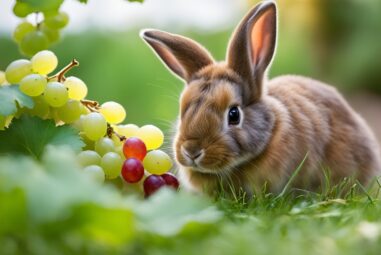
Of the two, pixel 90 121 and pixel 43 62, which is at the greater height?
pixel 43 62

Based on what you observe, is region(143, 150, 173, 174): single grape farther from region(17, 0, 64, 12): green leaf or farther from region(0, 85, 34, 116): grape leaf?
region(17, 0, 64, 12): green leaf

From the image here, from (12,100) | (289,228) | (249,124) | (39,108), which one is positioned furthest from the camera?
(249,124)

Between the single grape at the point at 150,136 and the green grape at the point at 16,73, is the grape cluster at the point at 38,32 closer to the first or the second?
the green grape at the point at 16,73

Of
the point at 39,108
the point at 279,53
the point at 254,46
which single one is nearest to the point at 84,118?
the point at 39,108

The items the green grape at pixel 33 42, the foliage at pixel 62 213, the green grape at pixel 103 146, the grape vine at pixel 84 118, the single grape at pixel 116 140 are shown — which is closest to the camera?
the foliage at pixel 62 213

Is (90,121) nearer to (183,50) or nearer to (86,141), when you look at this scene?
(86,141)

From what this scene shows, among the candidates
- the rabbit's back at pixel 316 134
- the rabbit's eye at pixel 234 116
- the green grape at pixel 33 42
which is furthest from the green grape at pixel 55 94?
the rabbit's back at pixel 316 134
